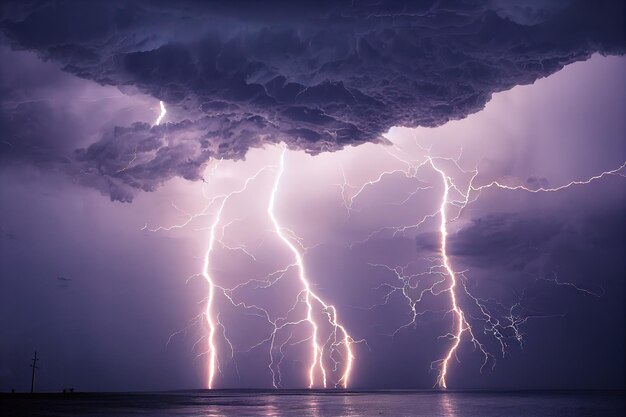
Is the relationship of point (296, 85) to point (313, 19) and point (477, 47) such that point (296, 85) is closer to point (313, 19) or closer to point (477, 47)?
point (313, 19)

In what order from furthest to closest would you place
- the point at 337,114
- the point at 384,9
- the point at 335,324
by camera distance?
1. the point at 335,324
2. the point at 337,114
3. the point at 384,9

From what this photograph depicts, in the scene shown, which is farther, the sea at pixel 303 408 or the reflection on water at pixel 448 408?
the reflection on water at pixel 448 408

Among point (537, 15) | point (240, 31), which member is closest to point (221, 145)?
point (240, 31)

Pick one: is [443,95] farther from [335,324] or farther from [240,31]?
[335,324]

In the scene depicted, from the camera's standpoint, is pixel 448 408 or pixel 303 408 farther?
pixel 448 408

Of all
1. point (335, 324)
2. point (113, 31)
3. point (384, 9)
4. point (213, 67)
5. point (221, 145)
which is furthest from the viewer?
point (335, 324)

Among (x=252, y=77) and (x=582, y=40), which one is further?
(x=252, y=77)

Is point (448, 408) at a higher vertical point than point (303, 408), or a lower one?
lower

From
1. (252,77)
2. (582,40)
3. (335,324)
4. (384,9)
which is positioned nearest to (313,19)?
(384,9)

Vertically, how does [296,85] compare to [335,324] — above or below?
above

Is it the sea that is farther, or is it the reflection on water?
the reflection on water
